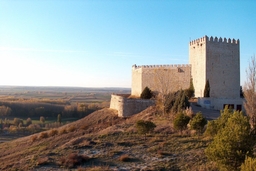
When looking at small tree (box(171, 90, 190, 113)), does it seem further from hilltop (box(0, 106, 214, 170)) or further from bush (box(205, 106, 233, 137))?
bush (box(205, 106, 233, 137))

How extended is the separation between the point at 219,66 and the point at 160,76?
19.1ft

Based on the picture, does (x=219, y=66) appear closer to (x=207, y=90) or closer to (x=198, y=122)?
(x=207, y=90)

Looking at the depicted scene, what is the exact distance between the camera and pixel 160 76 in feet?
90.7

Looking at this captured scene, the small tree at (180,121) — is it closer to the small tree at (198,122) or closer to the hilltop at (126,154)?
the hilltop at (126,154)

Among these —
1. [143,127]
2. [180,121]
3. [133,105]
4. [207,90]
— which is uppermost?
[207,90]

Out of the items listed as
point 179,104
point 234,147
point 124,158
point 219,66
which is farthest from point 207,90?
point 234,147

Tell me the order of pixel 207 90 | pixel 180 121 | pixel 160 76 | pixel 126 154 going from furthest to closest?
pixel 160 76
pixel 207 90
pixel 180 121
pixel 126 154

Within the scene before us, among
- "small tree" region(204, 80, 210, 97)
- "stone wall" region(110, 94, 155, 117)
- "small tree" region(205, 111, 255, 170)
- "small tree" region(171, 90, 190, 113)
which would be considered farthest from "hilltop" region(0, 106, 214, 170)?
"small tree" region(204, 80, 210, 97)

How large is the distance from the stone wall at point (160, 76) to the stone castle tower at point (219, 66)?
2024 millimetres

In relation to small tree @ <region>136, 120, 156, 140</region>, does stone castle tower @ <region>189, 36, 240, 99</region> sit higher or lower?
higher

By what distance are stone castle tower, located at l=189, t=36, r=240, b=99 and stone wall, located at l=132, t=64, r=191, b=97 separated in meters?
2.02

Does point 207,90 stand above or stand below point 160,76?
below

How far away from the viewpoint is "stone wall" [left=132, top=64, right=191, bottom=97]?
88.7 feet

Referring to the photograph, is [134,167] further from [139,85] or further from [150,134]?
[139,85]
